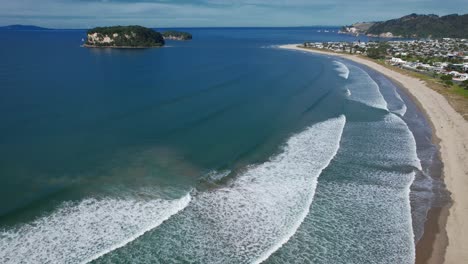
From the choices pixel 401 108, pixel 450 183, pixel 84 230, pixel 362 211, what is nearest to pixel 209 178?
pixel 84 230

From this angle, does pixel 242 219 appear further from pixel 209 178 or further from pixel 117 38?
pixel 117 38

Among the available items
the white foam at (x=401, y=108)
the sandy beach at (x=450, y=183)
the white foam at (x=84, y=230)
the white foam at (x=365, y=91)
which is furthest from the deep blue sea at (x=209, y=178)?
the white foam at (x=365, y=91)

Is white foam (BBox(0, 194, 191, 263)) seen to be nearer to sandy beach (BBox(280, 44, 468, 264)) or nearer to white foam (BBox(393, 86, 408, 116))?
sandy beach (BBox(280, 44, 468, 264))

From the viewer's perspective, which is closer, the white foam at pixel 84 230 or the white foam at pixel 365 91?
the white foam at pixel 84 230

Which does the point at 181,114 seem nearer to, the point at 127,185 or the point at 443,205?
the point at 127,185

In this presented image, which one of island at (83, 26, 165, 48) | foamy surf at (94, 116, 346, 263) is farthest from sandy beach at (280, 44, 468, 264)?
island at (83, 26, 165, 48)

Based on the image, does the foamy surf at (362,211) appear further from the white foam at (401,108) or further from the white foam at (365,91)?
the white foam at (365,91)
